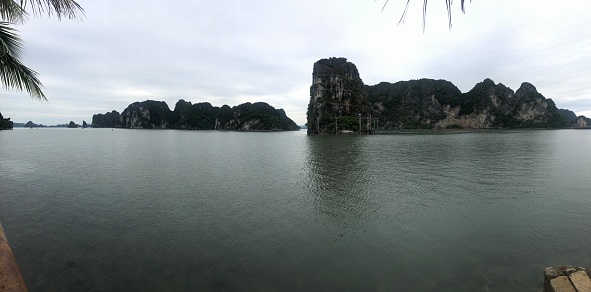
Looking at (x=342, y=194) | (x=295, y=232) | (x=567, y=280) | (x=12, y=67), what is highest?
(x=12, y=67)

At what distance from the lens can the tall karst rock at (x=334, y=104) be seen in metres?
132

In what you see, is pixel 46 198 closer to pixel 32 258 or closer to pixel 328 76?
pixel 32 258

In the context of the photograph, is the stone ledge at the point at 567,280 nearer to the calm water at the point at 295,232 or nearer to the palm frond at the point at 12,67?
the calm water at the point at 295,232

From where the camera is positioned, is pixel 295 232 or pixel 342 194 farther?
pixel 342 194

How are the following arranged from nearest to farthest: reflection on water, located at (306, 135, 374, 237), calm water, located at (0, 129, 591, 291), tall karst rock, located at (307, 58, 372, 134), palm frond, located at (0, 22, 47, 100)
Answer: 1. palm frond, located at (0, 22, 47, 100)
2. calm water, located at (0, 129, 591, 291)
3. reflection on water, located at (306, 135, 374, 237)
4. tall karst rock, located at (307, 58, 372, 134)

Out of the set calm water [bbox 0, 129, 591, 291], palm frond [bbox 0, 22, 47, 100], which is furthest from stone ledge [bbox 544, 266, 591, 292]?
palm frond [bbox 0, 22, 47, 100]

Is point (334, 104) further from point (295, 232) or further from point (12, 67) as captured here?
point (12, 67)

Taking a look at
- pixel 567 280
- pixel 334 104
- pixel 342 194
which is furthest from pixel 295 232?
pixel 334 104

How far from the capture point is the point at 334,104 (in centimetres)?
13925

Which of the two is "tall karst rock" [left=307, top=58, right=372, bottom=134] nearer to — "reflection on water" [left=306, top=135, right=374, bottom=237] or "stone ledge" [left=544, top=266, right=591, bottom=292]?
"reflection on water" [left=306, top=135, right=374, bottom=237]

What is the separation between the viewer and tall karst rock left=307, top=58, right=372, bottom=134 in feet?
435

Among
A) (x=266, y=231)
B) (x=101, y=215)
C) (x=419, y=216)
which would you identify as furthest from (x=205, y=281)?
(x=419, y=216)

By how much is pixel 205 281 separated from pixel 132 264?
108 inches

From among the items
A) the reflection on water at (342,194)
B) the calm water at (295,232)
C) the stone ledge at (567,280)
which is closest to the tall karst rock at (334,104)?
the reflection on water at (342,194)
